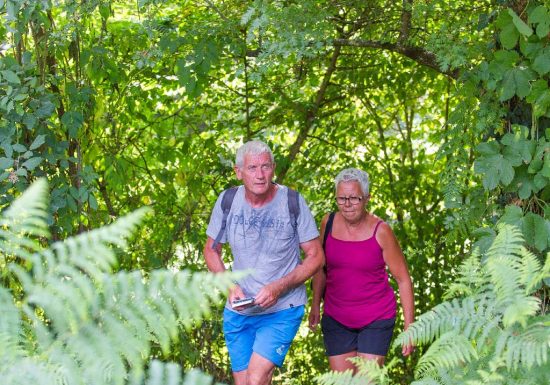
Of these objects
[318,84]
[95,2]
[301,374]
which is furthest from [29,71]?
[301,374]

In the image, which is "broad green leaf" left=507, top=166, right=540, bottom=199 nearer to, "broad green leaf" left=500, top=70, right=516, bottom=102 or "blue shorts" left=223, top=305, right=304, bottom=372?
"broad green leaf" left=500, top=70, right=516, bottom=102

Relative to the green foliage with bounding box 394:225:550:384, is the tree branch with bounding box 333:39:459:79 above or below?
above

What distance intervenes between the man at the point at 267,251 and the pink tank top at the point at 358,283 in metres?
0.22

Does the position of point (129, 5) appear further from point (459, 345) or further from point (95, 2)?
point (459, 345)

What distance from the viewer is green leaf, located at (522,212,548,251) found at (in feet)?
14.9

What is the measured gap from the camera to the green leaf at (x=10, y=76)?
14.4 ft

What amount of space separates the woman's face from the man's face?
0.46m

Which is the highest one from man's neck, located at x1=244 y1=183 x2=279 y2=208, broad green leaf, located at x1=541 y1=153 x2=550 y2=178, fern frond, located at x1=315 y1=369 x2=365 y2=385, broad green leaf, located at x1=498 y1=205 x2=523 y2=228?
broad green leaf, located at x1=541 y1=153 x2=550 y2=178

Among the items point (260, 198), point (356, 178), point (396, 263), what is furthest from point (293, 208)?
point (396, 263)

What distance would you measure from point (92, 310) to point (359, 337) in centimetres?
322

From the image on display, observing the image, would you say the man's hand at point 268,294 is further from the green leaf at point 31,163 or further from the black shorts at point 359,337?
the green leaf at point 31,163

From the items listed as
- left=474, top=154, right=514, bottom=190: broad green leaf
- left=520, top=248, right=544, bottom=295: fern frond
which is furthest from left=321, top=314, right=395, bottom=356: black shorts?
left=520, top=248, right=544, bottom=295: fern frond

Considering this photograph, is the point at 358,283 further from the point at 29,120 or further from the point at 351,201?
the point at 29,120

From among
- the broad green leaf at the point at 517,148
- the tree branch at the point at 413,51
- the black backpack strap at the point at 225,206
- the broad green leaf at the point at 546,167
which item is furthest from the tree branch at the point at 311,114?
the broad green leaf at the point at 546,167
